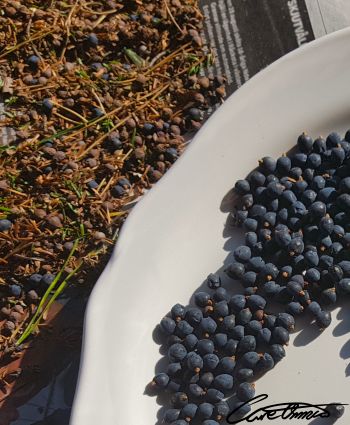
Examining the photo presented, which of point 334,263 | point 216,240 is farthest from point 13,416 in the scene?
point 334,263

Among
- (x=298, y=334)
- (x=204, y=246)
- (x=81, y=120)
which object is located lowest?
(x=298, y=334)

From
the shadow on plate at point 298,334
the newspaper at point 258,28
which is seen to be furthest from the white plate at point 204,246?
the newspaper at point 258,28

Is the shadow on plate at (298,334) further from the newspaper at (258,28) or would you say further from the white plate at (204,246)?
the newspaper at (258,28)

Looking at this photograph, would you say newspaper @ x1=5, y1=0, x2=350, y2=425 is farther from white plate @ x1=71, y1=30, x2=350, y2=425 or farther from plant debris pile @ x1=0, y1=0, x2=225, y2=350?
white plate @ x1=71, y1=30, x2=350, y2=425

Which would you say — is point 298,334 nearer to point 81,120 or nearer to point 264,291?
point 264,291

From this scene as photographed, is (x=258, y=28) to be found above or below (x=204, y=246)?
above

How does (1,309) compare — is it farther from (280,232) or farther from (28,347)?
(280,232)

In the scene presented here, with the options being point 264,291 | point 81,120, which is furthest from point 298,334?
point 81,120
